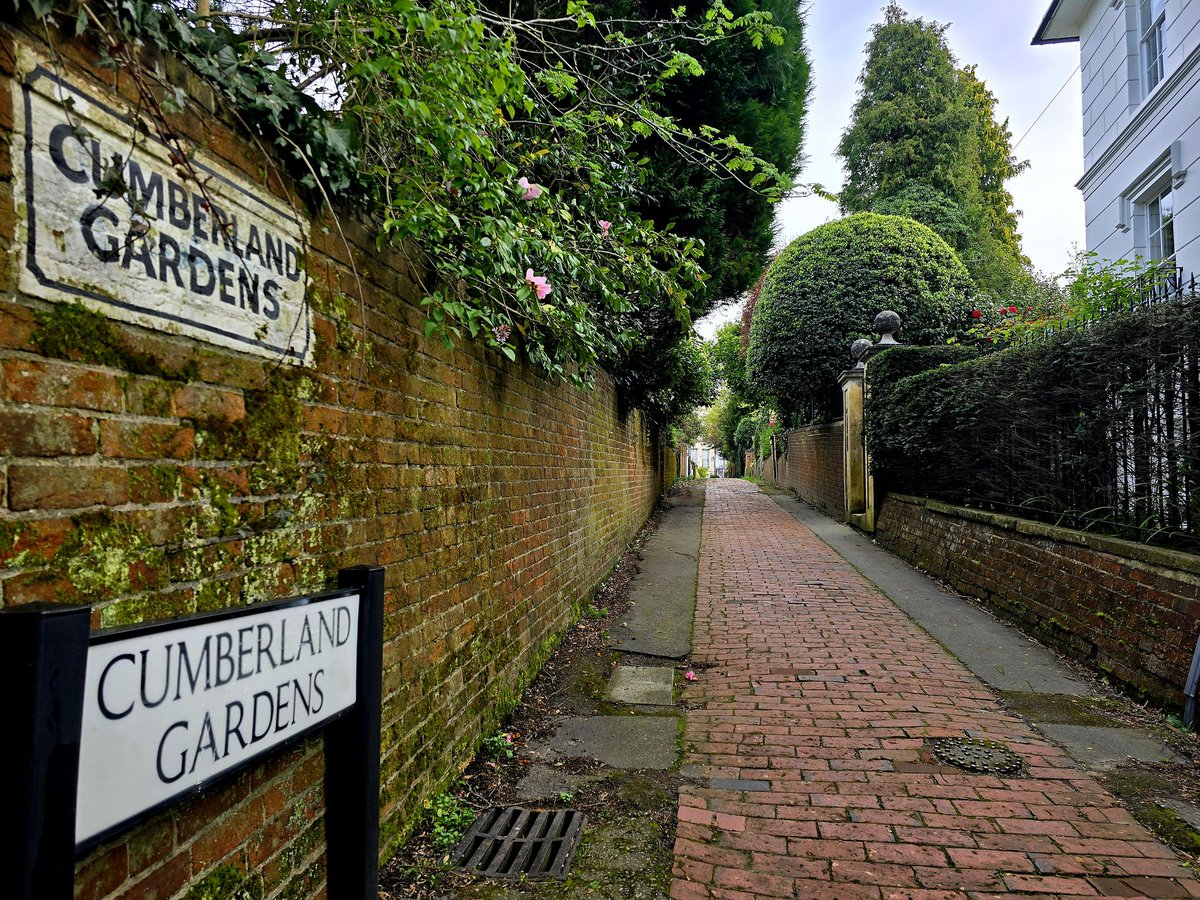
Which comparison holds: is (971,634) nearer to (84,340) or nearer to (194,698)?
(194,698)

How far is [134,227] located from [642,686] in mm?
3909

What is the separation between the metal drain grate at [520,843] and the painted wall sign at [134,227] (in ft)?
6.60

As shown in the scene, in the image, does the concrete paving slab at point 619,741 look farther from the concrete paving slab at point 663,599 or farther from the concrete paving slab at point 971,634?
the concrete paving slab at point 971,634

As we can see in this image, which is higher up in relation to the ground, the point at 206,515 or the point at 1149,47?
the point at 1149,47

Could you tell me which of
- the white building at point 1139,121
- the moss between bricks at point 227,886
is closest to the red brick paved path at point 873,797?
the moss between bricks at point 227,886

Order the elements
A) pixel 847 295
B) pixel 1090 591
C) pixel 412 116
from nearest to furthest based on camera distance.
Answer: pixel 412 116
pixel 1090 591
pixel 847 295

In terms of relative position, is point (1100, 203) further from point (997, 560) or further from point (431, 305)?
point (431, 305)

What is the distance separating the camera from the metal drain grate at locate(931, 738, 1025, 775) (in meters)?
3.22

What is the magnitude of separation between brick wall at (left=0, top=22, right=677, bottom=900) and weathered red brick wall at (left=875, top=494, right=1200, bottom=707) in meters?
3.81

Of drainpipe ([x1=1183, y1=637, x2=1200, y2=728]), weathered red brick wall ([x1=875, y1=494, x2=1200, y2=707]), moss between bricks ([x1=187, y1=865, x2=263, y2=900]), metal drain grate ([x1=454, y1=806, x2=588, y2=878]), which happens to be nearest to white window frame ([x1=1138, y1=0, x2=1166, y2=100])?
weathered red brick wall ([x1=875, y1=494, x2=1200, y2=707])

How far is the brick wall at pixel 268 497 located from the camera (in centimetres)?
122

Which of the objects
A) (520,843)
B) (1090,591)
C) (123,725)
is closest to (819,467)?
(1090,591)

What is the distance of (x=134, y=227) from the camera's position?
1.35 metres

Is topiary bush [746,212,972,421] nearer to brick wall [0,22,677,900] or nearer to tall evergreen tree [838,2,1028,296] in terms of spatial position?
tall evergreen tree [838,2,1028,296]
